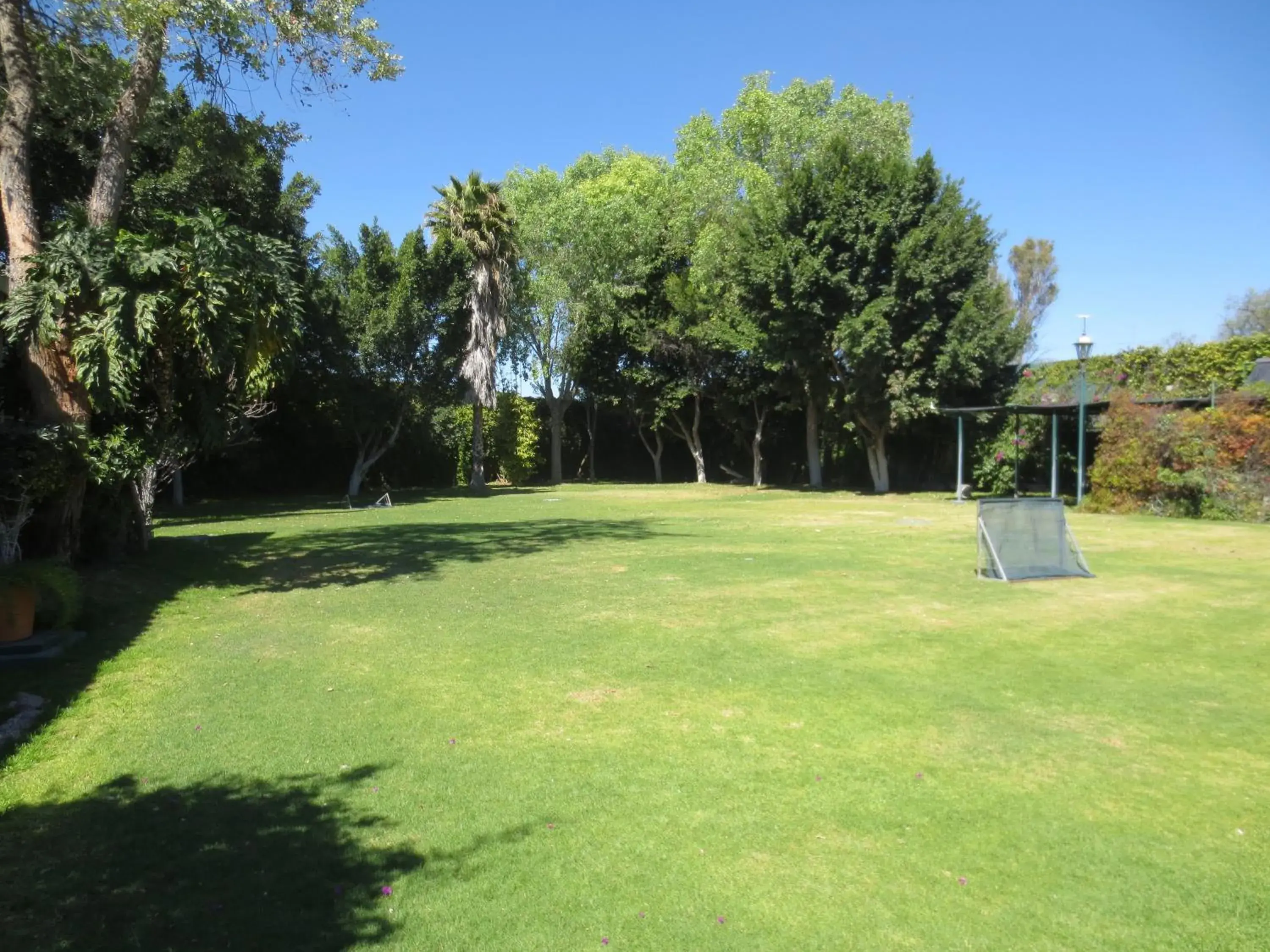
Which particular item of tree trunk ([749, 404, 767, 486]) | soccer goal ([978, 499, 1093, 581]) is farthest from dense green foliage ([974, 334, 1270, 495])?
soccer goal ([978, 499, 1093, 581])

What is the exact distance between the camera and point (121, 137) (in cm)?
1014

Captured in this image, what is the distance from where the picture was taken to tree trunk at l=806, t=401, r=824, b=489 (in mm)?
32062

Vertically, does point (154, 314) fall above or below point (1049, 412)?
above

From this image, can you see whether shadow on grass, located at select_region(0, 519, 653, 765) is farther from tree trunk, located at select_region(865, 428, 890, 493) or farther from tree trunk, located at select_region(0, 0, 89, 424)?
tree trunk, located at select_region(865, 428, 890, 493)

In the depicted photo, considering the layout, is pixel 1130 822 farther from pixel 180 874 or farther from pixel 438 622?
pixel 438 622

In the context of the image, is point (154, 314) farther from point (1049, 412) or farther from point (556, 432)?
point (556, 432)

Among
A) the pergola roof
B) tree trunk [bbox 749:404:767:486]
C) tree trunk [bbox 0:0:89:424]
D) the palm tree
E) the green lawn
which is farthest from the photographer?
tree trunk [bbox 749:404:767:486]

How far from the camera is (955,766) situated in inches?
184

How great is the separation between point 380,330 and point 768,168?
21.4 metres

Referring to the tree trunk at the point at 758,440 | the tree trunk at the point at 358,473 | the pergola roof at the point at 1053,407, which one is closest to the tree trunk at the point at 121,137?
the tree trunk at the point at 358,473

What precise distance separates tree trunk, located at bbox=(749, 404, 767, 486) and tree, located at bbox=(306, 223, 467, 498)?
13131 mm

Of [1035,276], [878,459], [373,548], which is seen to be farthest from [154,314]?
[1035,276]

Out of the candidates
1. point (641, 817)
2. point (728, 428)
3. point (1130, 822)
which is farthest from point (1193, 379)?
point (641, 817)

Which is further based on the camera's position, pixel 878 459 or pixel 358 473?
pixel 358 473
